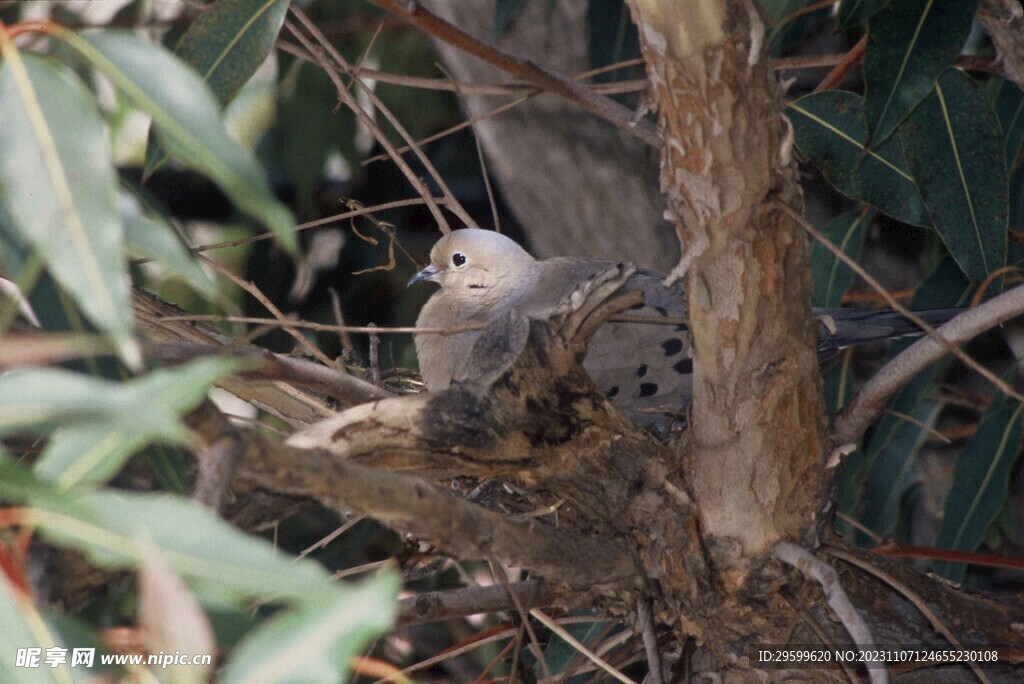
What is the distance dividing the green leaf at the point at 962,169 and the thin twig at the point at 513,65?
1.26 ft

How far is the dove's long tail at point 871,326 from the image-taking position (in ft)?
5.16

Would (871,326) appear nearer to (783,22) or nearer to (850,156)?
(850,156)

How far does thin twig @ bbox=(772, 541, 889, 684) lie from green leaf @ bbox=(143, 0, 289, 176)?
2.56ft

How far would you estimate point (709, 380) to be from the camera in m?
1.09

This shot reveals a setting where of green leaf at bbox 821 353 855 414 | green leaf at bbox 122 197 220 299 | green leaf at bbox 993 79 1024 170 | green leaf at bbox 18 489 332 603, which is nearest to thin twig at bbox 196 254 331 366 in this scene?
green leaf at bbox 122 197 220 299

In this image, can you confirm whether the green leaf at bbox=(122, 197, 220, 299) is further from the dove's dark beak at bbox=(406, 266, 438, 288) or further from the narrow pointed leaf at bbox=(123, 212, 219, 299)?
the dove's dark beak at bbox=(406, 266, 438, 288)

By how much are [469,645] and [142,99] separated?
96 cm

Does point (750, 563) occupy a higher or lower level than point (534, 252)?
higher

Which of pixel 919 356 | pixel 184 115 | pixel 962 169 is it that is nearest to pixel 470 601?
pixel 919 356

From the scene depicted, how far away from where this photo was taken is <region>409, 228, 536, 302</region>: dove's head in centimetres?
191

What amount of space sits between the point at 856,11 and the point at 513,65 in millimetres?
470

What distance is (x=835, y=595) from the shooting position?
3.42ft

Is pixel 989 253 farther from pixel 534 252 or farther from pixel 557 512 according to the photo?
pixel 534 252

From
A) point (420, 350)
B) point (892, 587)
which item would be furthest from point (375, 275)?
point (892, 587)
